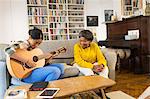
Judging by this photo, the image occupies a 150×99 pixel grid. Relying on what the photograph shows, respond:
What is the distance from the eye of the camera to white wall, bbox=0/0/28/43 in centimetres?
505

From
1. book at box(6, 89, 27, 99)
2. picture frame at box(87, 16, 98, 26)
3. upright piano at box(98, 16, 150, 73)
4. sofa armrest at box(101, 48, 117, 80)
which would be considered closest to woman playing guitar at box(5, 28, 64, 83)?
book at box(6, 89, 27, 99)

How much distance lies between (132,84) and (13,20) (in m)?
3.44

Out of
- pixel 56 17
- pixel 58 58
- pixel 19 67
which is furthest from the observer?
pixel 56 17

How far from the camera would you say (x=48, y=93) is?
159 centimetres

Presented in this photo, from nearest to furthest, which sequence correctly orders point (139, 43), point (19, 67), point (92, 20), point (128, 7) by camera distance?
point (19, 67)
point (139, 43)
point (128, 7)
point (92, 20)

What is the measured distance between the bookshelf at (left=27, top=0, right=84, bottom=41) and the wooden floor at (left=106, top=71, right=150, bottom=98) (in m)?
2.22

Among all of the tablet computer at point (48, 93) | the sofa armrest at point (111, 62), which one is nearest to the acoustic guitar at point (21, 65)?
the tablet computer at point (48, 93)

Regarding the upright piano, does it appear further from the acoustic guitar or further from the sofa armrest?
the acoustic guitar

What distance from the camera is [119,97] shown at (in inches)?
97.0

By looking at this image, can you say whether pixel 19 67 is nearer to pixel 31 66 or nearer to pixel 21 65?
pixel 21 65

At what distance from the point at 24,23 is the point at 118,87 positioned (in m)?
3.23

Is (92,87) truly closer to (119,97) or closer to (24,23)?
(119,97)

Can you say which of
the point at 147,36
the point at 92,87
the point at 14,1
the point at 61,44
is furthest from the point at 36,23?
the point at 92,87

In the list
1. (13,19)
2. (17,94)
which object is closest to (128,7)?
(13,19)
